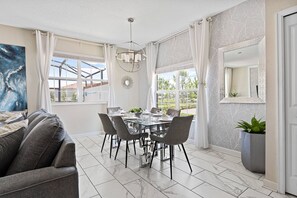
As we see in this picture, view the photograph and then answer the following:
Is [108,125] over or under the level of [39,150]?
under

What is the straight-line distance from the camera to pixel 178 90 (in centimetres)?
435

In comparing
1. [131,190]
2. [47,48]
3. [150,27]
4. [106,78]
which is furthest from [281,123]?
[47,48]

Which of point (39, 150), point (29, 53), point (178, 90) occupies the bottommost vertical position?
point (39, 150)

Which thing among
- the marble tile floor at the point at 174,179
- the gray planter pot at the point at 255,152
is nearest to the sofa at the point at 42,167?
the marble tile floor at the point at 174,179

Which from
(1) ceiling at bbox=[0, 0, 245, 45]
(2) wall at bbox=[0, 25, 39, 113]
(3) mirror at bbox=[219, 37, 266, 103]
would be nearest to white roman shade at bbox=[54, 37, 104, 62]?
(1) ceiling at bbox=[0, 0, 245, 45]

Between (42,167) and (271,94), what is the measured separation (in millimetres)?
2482

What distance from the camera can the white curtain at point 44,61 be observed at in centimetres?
381

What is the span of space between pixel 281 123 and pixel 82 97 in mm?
4514

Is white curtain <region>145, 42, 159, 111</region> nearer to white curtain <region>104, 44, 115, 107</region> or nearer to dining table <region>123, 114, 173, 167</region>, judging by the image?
white curtain <region>104, 44, 115, 107</region>

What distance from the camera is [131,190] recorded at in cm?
196

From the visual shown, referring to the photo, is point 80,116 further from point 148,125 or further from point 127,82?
point 148,125

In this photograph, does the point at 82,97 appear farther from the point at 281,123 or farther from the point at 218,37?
the point at 281,123

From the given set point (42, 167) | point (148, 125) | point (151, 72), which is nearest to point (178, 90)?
point (151, 72)

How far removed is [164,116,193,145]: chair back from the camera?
88.8 inches
